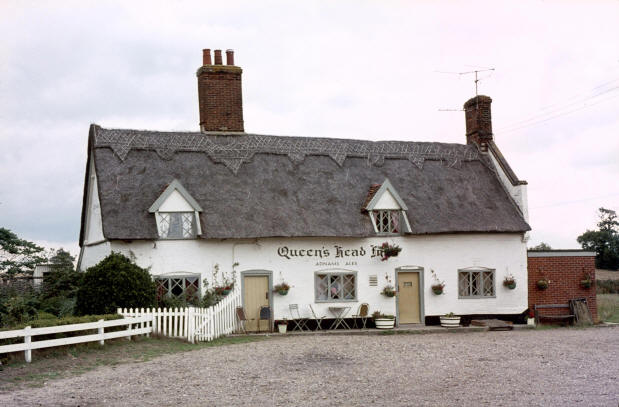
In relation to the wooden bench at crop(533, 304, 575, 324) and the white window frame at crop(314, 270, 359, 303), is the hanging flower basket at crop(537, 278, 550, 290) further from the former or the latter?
the white window frame at crop(314, 270, 359, 303)

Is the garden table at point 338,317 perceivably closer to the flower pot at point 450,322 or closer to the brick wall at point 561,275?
the flower pot at point 450,322

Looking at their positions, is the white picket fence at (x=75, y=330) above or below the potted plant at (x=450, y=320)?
above

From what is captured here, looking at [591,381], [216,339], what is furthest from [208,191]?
[591,381]

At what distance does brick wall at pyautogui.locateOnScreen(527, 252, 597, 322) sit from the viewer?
985 inches

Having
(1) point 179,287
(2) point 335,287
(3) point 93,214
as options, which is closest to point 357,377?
(1) point 179,287

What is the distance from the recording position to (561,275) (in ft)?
82.4

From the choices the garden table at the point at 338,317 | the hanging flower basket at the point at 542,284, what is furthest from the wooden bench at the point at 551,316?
the garden table at the point at 338,317

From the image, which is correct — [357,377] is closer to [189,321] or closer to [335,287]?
[189,321]

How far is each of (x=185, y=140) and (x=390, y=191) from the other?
708 centimetres

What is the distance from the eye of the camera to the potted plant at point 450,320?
2330 cm

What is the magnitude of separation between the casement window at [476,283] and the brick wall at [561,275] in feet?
5.04

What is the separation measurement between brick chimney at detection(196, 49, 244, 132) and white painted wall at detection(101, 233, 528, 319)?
5103 millimetres

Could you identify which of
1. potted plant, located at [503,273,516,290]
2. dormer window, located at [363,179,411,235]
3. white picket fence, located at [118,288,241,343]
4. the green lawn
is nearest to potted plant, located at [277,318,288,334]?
white picket fence, located at [118,288,241,343]

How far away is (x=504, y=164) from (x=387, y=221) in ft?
18.7
